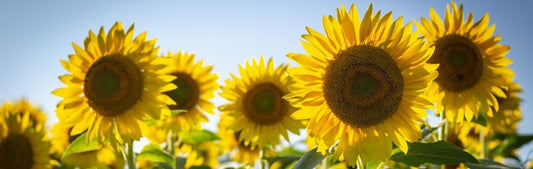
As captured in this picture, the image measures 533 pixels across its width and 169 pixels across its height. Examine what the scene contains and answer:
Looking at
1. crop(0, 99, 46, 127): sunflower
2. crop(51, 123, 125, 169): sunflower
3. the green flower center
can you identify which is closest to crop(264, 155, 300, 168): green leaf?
crop(51, 123, 125, 169): sunflower

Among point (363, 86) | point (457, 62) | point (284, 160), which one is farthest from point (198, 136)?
point (457, 62)

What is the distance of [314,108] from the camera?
3.23 m

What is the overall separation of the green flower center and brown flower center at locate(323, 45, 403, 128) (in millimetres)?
4094

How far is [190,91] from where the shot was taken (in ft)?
18.9

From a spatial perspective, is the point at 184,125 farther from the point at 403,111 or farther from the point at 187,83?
→ the point at 403,111

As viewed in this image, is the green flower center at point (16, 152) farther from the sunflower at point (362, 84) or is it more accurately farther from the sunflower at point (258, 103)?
the sunflower at point (362, 84)

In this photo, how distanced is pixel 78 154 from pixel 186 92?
6.28 ft

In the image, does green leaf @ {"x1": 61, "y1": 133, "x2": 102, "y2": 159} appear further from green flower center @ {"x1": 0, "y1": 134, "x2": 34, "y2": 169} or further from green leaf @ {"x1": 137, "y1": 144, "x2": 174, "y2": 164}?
green flower center @ {"x1": 0, "y1": 134, "x2": 34, "y2": 169}

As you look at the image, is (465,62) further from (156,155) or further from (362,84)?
(156,155)

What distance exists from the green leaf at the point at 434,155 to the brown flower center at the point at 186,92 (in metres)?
3.09

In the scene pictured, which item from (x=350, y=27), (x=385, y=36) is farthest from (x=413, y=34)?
(x=350, y=27)

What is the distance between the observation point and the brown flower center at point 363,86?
3.18 metres

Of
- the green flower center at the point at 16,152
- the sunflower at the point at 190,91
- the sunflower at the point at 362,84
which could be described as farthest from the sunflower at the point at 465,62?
the green flower center at the point at 16,152

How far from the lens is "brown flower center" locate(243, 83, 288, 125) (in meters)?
5.57
